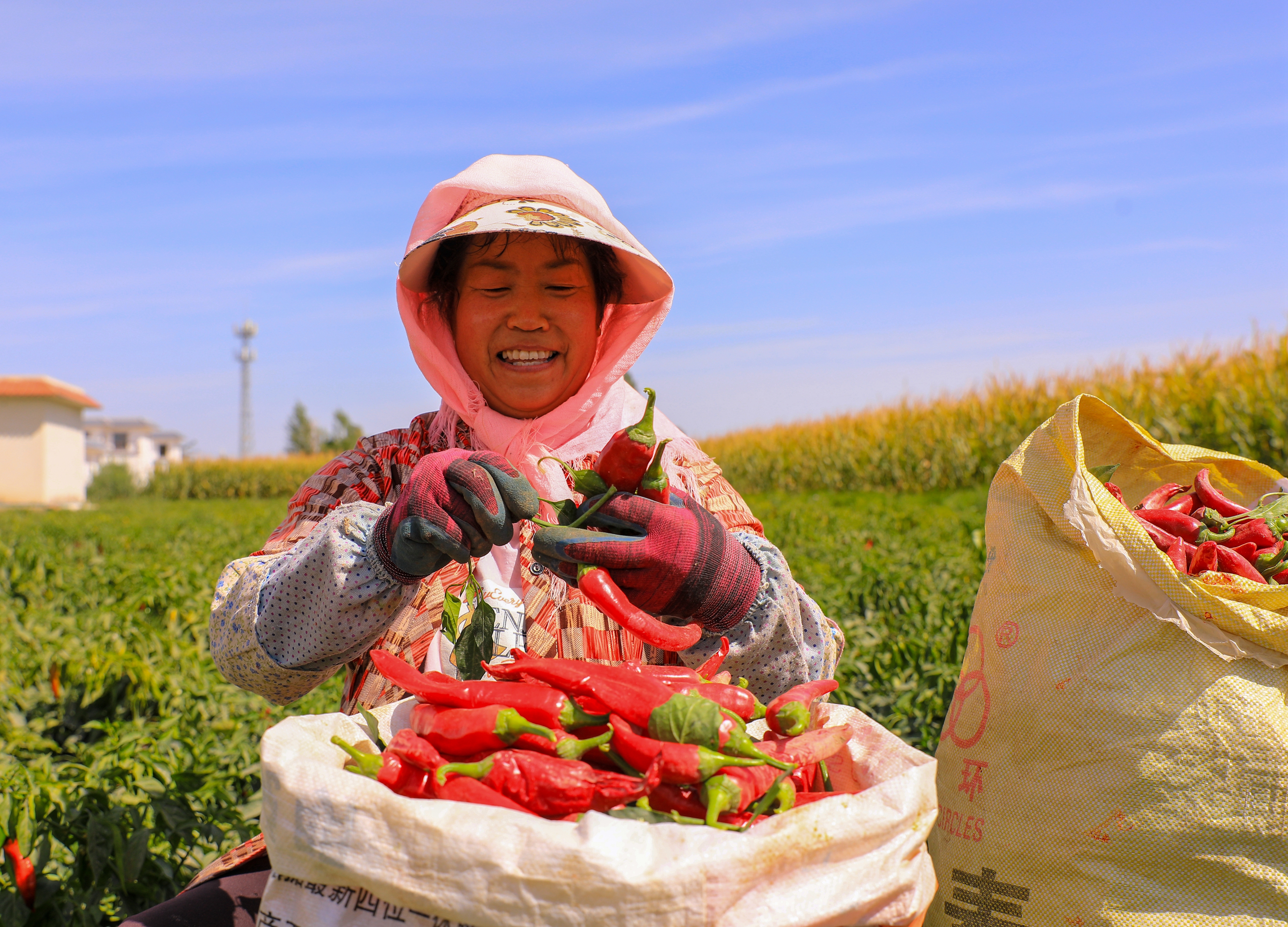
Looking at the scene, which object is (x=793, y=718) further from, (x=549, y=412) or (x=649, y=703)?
(x=549, y=412)

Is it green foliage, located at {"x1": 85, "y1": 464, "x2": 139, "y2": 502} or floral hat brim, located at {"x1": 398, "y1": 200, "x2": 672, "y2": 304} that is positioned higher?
floral hat brim, located at {"x1": 398, "y1": 200, "x2": 672, "y2": 304}

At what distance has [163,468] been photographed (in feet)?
148

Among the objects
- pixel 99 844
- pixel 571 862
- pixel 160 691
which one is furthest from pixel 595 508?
pixel 160 691

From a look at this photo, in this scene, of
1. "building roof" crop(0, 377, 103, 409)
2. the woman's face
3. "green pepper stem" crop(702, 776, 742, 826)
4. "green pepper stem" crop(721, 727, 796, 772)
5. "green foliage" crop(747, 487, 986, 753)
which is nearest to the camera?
"green pepper stem" crop(702, 776, 742, 826)

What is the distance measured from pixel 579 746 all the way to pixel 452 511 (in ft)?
1.70

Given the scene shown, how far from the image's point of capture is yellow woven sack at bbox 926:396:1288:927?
1.69 meters

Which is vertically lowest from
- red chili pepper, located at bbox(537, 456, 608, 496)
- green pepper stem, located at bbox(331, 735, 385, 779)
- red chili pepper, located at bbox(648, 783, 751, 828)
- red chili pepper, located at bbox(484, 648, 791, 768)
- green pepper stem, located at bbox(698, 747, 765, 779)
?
red chili pepper, located at bbox(648, 783, 751, 828)

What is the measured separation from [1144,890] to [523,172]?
217 cm

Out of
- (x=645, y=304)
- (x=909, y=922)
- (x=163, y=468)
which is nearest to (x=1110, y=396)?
(x=645, y=304)

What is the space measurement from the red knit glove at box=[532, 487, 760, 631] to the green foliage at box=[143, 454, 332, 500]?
42.6m

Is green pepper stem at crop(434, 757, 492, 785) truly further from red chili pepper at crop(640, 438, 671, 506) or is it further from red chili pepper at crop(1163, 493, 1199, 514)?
red chili pepper at crop(1163, 493, 1199, 514)

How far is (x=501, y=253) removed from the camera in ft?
7.95

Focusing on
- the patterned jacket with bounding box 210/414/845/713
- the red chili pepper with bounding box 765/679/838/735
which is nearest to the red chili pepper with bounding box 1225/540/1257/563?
the patterned jacket with bounding box 210/414/845/713

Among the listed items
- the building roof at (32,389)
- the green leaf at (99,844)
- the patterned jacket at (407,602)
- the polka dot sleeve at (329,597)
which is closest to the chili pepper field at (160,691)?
the green leaf at (99,844)
